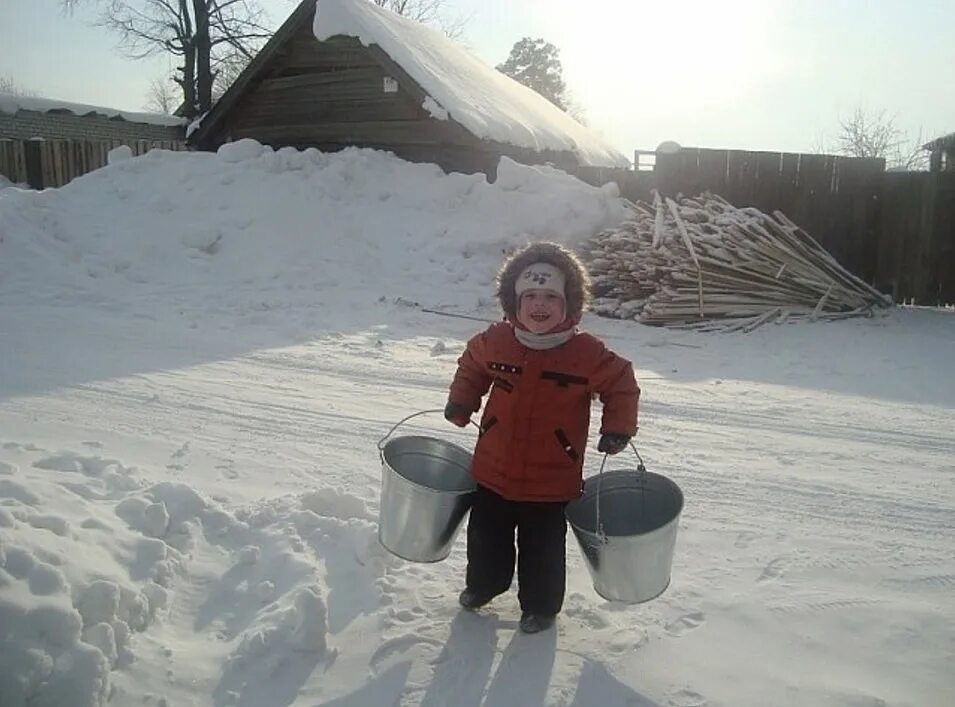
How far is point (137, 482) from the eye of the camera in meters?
3.41

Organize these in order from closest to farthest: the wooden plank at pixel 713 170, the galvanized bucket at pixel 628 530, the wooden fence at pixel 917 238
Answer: the galvanized bucket at pixel 628 530, the wooden fence at pixel 917 238, the wooden plank at pixel 713 170

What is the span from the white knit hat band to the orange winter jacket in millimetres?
181

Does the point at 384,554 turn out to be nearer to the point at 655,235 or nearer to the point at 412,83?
the point at 655,235

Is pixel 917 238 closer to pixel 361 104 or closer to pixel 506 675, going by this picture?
pixel 361 104

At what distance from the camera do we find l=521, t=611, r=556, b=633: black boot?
2688mm

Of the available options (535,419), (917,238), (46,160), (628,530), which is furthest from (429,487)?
(46,160)

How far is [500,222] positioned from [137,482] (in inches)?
326

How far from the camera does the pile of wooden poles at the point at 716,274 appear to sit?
847 cm

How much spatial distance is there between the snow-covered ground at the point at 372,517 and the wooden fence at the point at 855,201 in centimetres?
211

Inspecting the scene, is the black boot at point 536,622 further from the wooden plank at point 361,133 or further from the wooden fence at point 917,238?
the wooden plank at point 361,133

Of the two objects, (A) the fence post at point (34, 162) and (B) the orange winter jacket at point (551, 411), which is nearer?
(B) the orange winter jacket at point (551, 411)

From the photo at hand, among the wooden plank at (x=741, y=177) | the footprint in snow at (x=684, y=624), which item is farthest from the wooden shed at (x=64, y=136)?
the footprint in snow at (x=684, y=624)

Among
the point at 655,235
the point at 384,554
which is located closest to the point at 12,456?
the point at 384,554

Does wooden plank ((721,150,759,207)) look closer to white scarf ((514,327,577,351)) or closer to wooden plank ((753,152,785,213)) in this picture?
wooden plank ((753,152,785,213))
